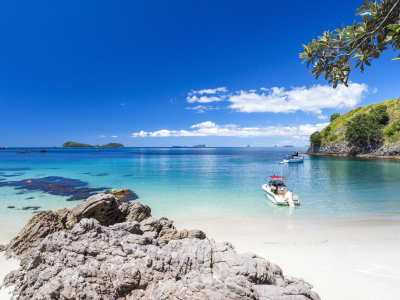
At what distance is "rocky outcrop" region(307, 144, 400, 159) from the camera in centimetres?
6856

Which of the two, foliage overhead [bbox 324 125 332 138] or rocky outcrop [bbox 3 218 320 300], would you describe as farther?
foliage overhead [bbox 324 125 332 138]

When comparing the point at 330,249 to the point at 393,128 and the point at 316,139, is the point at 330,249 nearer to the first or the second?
the point at 393,128

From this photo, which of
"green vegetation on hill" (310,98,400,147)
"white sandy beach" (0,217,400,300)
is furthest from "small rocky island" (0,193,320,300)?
"green vegetation on hill" (310,98,400,147)

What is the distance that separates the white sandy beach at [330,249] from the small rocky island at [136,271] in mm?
2829

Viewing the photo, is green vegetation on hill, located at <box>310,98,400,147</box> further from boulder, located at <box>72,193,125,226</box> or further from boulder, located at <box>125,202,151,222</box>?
boulder, located at <box>72,193,125,226</box>

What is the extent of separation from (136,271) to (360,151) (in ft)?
340

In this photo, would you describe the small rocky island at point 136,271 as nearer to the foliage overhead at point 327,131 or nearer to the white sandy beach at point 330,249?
the white sandy beach at point 330,249

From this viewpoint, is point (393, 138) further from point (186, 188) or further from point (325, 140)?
point (186, 188)

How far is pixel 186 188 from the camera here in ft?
93.1

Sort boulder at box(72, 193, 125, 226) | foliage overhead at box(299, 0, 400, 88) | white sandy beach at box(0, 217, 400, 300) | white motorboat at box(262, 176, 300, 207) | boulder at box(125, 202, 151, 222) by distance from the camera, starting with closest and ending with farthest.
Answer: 1. foliage overhead at box(299, 0, 400, 88)
2. white sandy beach at box(0, 217, 400, 300)
3. boulder at box(72, 193, 125, 226)
4. boulder at box(125, 202, 151, 222)
5. white motorboat at box(262, 176, 300, 207)

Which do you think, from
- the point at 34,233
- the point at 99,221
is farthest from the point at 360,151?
the point at 34,233

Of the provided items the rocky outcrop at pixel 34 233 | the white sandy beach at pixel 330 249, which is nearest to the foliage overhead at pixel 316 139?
the white sandy beach at pixel 330 249

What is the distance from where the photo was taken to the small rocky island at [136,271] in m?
4.45

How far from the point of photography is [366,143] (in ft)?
263
